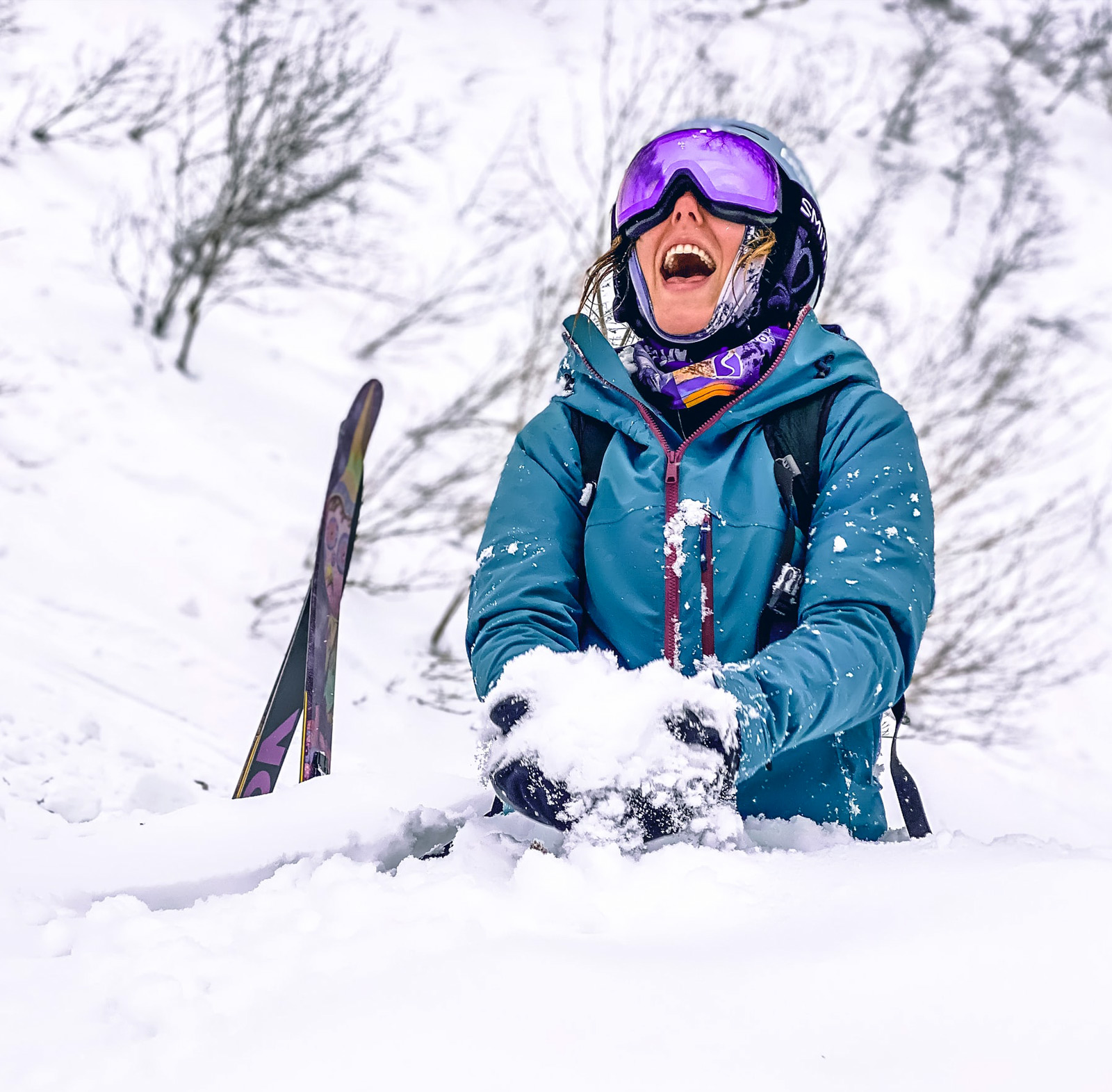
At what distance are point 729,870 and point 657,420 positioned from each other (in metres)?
0.83

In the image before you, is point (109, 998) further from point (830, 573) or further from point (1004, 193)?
point (1004, 193)

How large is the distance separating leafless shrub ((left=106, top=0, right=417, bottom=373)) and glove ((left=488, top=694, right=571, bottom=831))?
7.57m

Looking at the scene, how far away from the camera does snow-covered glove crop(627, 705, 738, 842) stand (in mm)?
1304

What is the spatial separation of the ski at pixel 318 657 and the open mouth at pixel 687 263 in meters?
1.01

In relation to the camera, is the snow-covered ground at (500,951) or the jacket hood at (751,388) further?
the jacket hood at (751,388)

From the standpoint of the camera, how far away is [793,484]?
5.52ft

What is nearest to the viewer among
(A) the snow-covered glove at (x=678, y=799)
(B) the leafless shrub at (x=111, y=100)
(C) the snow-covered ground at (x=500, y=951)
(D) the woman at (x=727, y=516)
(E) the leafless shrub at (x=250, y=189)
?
(C) the snow-covered ground at (x=500, y=951)

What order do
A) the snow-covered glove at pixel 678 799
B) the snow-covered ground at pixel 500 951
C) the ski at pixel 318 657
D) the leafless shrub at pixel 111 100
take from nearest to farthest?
1. the snow-covered ground at pixel 500 951
2. the snow-covered glove at pixel 678 799
3. the ski at pixel 318 657
4. the leafless shrub at pixel 111 100

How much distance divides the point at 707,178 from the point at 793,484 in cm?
70

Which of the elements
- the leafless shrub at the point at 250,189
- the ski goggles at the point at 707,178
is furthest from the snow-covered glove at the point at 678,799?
the leafless shrub at the point at 250,189

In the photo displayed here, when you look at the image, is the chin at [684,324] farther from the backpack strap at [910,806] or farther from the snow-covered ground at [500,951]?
the snow-covered ground at [500,951]

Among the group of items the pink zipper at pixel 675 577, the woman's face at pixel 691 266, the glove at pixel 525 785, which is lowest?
the glove at pixel 525 785

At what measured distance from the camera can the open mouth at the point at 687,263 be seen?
1959 millimetres

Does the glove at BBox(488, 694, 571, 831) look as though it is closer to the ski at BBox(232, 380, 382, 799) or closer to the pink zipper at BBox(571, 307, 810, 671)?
the pink zipper at BBox(571, 307, 810, 671)
